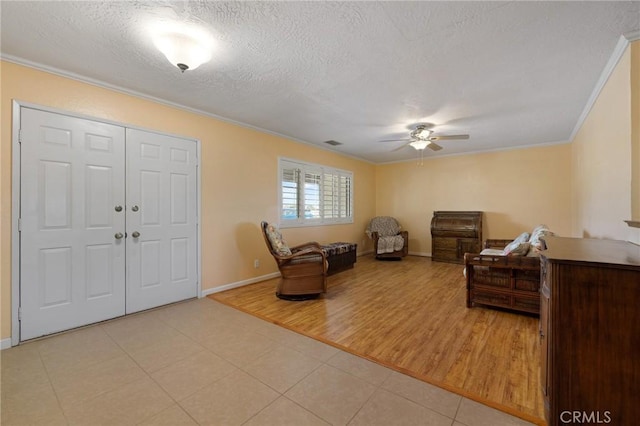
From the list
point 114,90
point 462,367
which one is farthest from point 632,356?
point 114,90

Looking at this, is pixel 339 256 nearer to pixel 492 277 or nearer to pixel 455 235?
pixel 492 277

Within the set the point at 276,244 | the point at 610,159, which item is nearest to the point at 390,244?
the point at 276,244

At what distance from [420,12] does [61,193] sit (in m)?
3.50

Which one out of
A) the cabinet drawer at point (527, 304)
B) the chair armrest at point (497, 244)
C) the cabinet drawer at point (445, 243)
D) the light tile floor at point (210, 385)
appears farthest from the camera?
the cabinet drawer at point (445, 243)

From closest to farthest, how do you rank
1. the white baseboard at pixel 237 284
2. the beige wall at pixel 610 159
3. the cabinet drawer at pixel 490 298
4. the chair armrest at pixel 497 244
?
the beige wall at pixel 610 159 < the cabinet drawer at pixel 490 298 < the white baseboard at pixel 237 284 < the chair armrest at pixel 497 244

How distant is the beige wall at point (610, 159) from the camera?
2.12m

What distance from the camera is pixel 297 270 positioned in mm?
3521

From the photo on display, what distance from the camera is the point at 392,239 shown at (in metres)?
6.12

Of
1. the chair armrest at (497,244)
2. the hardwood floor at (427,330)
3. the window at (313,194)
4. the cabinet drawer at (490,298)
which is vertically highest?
the window at (313,194)

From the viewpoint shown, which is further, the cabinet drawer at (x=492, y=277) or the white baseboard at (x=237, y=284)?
the white baseboard at (x=237, y=284)

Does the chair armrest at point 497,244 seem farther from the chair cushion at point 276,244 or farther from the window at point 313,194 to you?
the chair cushion at point 276,244

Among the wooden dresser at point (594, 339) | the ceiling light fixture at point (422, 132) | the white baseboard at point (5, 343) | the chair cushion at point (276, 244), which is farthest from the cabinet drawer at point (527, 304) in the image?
the white baseboard at point (5, 343)

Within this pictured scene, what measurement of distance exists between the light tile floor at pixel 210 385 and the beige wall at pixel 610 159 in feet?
6.82

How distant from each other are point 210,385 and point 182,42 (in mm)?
2521
